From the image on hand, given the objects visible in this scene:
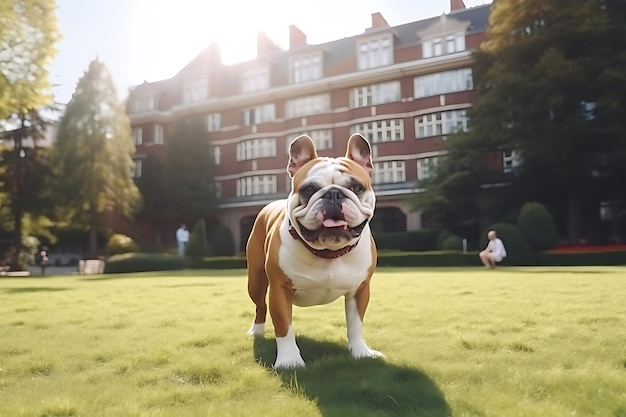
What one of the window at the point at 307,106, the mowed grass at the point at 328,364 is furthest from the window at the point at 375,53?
the mowed grass at the point at 328,364

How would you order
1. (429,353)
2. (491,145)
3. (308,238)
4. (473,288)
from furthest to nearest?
(491,145) < (473,288) < (429,353) < (308,238)

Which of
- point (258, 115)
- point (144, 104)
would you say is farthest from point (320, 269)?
point (144, 104)

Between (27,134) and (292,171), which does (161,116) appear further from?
(292,171)

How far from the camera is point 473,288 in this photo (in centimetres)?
984

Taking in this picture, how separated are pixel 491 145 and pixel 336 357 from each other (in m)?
27.5

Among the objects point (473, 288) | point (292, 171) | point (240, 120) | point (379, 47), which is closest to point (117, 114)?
point (240, 120)

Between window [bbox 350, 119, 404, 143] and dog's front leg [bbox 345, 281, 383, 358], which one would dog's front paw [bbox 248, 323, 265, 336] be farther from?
window [bbox 350, 119, 404, 143]

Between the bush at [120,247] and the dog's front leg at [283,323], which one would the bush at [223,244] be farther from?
the dog's front leg at [283,323]

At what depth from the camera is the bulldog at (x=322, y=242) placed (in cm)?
366

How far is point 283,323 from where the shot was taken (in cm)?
399

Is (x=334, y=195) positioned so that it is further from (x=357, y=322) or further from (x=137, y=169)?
(x=137, y=169)

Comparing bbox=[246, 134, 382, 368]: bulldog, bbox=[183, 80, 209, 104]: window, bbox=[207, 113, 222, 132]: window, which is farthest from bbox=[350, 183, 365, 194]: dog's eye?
bbox=[183, 80, 209, 104]: window

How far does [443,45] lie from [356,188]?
1386 inches

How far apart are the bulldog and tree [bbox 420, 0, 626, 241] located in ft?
83.1
